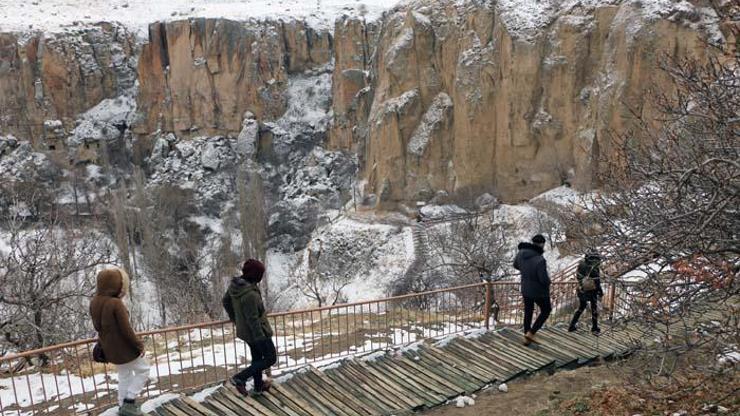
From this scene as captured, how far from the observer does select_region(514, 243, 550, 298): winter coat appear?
7.00 m

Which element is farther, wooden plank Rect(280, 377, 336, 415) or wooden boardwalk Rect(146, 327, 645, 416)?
wooden plank Rect(280, 377, 336, 415)

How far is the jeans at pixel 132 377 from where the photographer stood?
4.99 meters

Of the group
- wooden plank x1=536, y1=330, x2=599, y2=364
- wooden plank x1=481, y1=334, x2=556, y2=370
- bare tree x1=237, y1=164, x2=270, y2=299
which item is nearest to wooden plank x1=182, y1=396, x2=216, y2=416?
wooden plank x1=481, y1=334, x2=556, y2=370

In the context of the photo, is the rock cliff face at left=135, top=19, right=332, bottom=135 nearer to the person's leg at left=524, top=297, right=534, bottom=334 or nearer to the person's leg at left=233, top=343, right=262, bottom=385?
the person's leg at left=524, top=297, right=534, bottom=334

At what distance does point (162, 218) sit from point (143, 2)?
42.6 m

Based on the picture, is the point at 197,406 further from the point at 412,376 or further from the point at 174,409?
the point at 412,376

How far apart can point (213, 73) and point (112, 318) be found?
181ft

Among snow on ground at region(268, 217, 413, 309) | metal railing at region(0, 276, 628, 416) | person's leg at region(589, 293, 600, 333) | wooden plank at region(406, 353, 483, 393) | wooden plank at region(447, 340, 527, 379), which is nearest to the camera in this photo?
metal railing at region(0, 276, 628, 416)

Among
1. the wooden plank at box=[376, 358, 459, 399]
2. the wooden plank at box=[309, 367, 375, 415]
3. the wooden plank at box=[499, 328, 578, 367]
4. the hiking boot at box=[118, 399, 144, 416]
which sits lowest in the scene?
the wooden plank at box=[499, 328, 578, 367]

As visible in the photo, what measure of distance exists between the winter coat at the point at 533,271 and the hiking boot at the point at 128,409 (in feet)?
16.9

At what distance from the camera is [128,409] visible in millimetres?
5039

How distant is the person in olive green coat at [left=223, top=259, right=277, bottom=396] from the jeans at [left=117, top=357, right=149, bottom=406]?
3.23ft

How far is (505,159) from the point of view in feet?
117

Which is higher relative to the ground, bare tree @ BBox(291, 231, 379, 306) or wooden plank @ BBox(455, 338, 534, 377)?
wooden plank @ BBox(455, 338, 534, 377)
